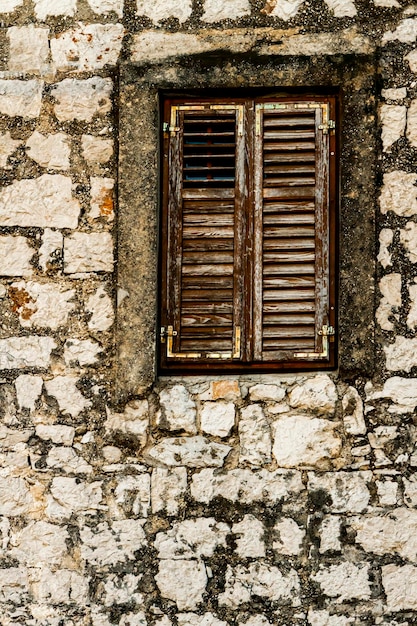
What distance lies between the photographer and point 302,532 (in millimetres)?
3805

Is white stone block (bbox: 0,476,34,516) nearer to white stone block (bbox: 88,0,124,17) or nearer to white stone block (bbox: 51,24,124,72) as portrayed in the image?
white stone block (bbox: 51,24,124,72)

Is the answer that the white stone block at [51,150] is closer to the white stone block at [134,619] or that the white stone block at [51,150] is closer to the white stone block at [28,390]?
the white stone block at [28,390]

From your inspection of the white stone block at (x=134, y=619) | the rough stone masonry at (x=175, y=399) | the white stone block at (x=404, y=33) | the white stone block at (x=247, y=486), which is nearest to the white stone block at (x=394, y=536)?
the rough stone masonry at (x=175, y=399)

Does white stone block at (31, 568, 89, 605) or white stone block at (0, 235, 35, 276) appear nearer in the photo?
white stone block at (31, 568, 89, 605)

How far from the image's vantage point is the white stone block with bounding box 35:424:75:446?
3.91 m

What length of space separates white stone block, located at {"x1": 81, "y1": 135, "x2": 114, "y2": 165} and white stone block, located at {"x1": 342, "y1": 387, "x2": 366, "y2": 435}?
1.60m

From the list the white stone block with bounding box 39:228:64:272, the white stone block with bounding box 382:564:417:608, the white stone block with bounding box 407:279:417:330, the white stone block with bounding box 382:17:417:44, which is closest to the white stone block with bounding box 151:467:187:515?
the white stone block with bounding box 382:564:417:608

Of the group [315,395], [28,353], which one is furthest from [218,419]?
[28,353]

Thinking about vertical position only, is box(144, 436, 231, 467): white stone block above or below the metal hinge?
below

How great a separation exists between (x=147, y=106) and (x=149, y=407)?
1424 millimetres

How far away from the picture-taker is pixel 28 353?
396cm

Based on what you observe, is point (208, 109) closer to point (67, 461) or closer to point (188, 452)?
point (188, 452)

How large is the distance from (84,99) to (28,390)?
56.0 inches

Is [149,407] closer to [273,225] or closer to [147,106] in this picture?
[273,225]
